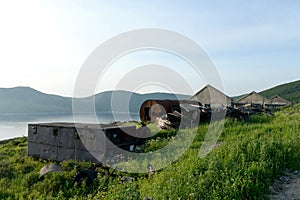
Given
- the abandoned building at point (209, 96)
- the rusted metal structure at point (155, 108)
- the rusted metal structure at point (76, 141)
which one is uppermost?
the abandoned building at point (209, 96)

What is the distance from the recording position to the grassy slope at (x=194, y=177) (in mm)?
5316

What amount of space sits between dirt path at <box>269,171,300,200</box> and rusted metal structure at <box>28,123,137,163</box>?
5.86m

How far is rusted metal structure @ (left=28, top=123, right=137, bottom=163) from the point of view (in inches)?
408

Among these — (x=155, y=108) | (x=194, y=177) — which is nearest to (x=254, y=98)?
(x=155, y=108)

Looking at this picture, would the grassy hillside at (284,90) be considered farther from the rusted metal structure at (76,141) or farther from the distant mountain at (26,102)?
the rusted metal structure at (76,141)

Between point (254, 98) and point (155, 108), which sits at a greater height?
point (254, 98)

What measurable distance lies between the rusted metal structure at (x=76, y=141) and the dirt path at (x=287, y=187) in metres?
5.86

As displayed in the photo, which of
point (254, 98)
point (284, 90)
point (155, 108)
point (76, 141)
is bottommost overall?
point (76, 141)

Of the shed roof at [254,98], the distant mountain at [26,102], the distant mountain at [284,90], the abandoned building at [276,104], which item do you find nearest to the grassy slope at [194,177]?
the abandoned building at [276,104]

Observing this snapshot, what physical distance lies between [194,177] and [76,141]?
639cm

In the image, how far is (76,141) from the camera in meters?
10.8

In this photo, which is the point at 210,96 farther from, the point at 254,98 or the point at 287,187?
the point at 287,187

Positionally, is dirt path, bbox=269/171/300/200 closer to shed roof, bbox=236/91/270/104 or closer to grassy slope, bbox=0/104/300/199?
grassy slope, bbox=0/104/300/199

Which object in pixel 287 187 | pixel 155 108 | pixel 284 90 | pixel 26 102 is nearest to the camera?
pixel 287 187
